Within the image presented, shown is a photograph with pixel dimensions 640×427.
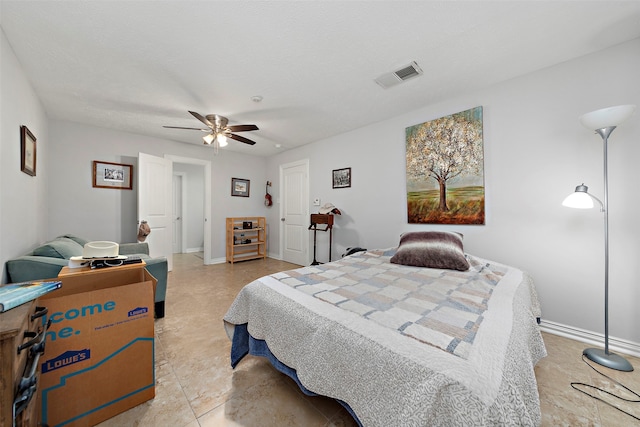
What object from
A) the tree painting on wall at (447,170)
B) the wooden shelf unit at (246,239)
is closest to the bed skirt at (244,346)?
the tree painting on wall at (447,170)

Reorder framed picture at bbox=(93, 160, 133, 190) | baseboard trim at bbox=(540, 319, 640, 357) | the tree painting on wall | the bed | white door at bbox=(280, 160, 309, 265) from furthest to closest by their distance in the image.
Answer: white door at bbox=(280, 160, 309, 265), framed picture at bbox=(93, 160, 133, 190), the tree painting on wall, baseboard trim at bbox=(540, 319, 640, 357), the bed

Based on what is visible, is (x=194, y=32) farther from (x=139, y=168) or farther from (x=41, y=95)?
(x=139, y=168)

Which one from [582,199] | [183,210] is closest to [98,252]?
[582,199]

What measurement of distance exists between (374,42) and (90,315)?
2.59 meters

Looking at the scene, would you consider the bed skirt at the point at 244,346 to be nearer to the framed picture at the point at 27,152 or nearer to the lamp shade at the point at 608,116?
the framed picture at the point at 27,152

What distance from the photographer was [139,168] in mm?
3652

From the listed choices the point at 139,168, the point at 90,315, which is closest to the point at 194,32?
the point at 90,315

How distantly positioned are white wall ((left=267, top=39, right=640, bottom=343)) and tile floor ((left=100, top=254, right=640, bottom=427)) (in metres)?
0.45

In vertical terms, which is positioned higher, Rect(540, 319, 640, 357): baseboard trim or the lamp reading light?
the lamp reading light

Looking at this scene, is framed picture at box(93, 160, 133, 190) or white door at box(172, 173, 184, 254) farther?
white door at box(172, 173, 184, 254)

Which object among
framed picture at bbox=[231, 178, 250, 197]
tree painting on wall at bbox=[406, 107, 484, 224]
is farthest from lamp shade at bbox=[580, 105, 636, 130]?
framed picture at bbox=[231, 178, 250, 197]

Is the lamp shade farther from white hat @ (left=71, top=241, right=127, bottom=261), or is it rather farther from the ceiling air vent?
white hat @ (left=71, top=241, right=127, bottom=261)

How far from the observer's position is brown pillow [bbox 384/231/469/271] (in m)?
2.09

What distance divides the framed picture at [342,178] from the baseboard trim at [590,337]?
2840 millimetres
